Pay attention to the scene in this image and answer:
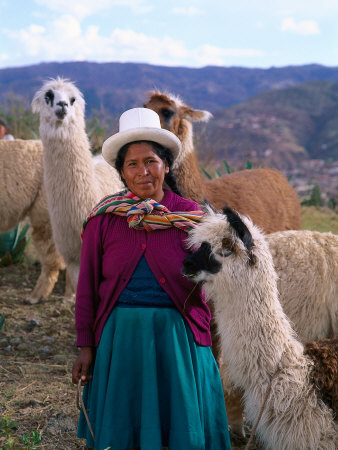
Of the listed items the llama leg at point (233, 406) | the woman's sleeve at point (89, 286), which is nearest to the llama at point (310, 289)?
the llama leg at point (233, 406)

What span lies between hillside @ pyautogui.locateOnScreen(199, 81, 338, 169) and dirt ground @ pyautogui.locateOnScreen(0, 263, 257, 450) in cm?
2985

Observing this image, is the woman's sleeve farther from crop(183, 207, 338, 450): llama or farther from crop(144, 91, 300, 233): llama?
crop(144, 91, 300, 233): llama

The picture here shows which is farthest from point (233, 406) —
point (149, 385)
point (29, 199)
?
point (29, 199)

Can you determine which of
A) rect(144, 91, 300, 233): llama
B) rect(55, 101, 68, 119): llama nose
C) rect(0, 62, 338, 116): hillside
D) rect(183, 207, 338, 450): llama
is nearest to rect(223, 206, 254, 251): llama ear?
rect(183, 207, 338, 450): llama

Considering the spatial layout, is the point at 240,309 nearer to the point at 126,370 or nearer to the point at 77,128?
the point at 126,370

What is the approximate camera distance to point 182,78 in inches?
2200

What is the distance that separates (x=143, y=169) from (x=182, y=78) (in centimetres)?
5613

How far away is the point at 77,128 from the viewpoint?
4.24 meters

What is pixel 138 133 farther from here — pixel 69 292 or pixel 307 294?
pixel 69 292

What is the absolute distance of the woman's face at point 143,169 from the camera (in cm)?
214

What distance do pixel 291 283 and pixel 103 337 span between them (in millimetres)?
1332

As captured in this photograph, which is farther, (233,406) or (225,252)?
(233,406)

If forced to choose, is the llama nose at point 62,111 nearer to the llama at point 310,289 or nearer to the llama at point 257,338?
the llama at point 310,289

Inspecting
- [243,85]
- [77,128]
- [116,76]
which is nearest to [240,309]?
[77,128]
